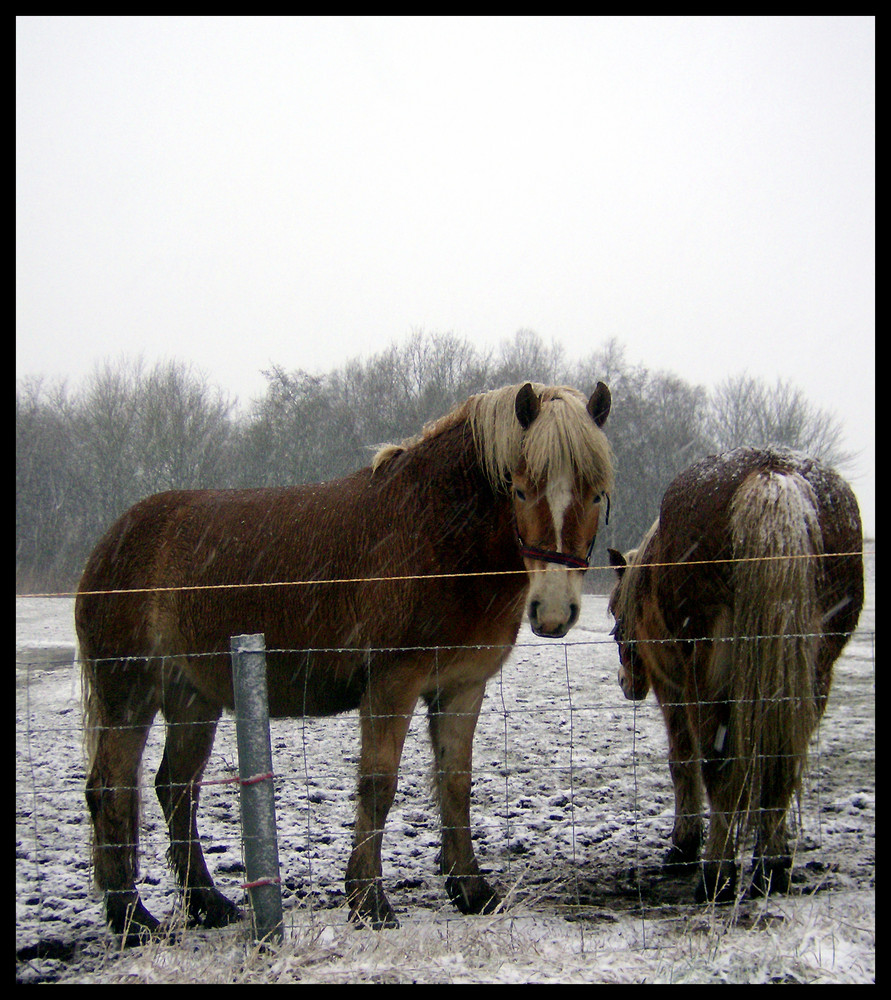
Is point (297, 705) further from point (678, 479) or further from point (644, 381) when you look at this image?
point (644, 381)

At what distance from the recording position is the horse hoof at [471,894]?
3.25 m

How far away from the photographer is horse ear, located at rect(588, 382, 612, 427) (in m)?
3.28

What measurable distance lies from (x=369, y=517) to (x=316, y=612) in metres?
0.50

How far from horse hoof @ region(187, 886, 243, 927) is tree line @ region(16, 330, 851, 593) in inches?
668

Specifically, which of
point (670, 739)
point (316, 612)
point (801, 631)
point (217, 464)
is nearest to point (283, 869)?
point (316, 612)

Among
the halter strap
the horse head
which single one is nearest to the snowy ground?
the horse head

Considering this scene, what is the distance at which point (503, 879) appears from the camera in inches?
142

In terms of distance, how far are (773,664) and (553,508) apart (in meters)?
1.14

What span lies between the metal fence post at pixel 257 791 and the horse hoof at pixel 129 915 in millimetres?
727

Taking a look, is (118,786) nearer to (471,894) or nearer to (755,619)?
(471,894)

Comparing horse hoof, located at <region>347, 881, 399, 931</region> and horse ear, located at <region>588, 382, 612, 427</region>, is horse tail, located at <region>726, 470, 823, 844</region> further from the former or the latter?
horse hoof, located at <region>347, 881, 399, 931</region>

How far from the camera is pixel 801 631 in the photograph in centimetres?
305

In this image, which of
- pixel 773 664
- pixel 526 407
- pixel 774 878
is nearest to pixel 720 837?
pixel 774 878

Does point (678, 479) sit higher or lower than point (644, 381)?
lower
